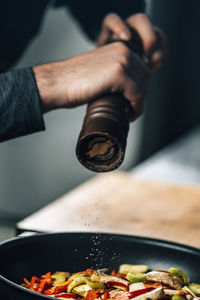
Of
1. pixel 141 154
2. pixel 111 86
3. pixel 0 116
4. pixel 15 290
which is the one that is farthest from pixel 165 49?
pixel 141 154

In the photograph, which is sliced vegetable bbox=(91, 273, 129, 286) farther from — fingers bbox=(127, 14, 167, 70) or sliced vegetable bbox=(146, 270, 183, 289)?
fingers bbox=(127, 14, 167, 70)

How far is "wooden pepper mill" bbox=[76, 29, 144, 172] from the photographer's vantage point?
0.75 m

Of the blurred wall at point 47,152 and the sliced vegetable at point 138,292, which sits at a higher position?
the sliced vegetable at point 138,292

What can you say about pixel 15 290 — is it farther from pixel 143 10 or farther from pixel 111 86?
pixel 143 10

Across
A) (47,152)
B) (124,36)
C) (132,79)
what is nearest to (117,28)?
(124,36)

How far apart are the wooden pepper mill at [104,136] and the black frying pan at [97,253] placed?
0.24 meters

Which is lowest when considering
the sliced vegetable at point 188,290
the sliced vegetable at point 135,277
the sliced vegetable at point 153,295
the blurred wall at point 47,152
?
the blurred wall at point 47,152

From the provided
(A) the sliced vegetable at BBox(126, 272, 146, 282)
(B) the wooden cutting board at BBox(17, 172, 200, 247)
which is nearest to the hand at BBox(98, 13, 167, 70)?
(B) the wooden cutting board at BBox(17, 172, 200, 247)

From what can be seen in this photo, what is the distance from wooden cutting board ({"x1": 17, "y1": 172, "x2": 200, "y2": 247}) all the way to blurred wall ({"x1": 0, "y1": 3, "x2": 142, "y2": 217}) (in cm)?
144

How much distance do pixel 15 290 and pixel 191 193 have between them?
120 centimetres

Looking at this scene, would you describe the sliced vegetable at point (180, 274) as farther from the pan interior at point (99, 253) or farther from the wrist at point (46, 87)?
the wrist at point (46, 87)

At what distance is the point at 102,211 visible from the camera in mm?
1575

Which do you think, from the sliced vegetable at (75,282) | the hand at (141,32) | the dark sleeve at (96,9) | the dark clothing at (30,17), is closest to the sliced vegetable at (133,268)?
the sliced vegetable at (75,282)

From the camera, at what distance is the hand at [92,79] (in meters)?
0.92
